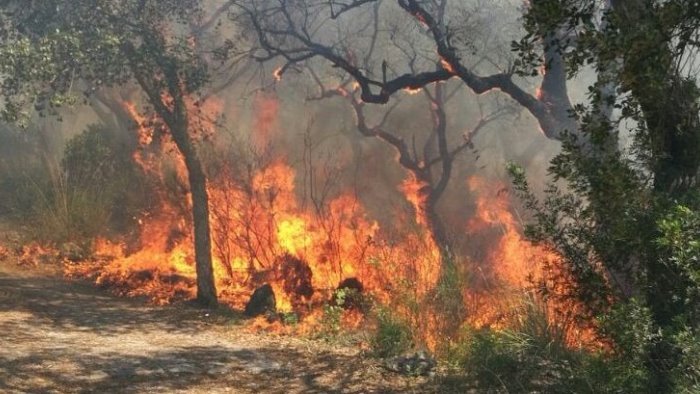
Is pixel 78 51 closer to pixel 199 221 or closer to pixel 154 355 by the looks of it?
pixel 199 221

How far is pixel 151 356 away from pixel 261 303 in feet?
10.3

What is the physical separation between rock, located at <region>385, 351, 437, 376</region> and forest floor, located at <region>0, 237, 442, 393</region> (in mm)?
108

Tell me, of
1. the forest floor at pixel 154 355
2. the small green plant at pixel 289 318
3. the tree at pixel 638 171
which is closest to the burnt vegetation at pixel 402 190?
the tree at pixel 638 171

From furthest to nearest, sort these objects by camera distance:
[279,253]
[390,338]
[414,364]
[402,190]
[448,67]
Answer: [402,190], [279,253], [448,67], [390,338], [414,364]

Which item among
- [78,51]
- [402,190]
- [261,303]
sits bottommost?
[261,303]

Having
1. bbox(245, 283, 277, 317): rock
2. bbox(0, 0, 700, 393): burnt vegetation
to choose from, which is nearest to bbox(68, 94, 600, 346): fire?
bbox(0, 0, 700, 393): burnt vegetation

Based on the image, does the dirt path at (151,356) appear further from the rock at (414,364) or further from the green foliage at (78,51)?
the green foliage at (78,51)

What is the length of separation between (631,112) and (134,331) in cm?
768

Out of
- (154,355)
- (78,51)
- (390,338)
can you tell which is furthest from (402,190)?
(154,355)

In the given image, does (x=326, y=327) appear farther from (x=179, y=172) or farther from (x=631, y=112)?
(x=179, y=172)

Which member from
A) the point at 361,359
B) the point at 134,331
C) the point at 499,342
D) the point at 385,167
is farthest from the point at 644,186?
the point at 385,167

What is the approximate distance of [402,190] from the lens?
21.4 meters

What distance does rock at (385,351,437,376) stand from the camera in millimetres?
7359

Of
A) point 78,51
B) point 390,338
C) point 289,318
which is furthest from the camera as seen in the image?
point 78,51
